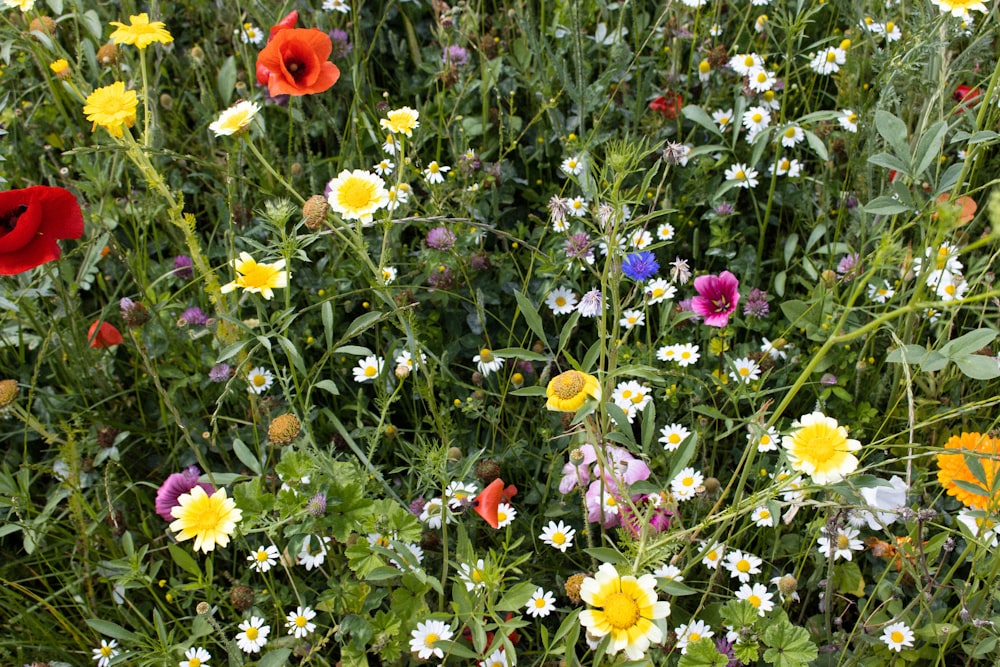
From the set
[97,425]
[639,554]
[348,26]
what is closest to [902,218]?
[639,554]

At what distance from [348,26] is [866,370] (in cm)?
143

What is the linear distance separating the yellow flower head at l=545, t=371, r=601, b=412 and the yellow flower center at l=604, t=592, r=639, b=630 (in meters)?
0.22

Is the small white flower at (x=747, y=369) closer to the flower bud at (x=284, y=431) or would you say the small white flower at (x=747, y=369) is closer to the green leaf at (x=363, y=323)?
the green leaf at (x=363, y=323)

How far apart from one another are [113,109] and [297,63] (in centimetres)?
38

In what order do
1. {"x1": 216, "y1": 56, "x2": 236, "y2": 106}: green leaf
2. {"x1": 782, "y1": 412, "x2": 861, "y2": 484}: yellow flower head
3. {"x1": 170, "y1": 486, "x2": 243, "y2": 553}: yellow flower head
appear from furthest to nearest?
1. {"x1": 216, "y1": 56, "x2": 236, "y2": 106}: green leaf
2. {"x1": 170, "y1": 486, "x2": 243, "y2": 553}: yellow flower head
3. {"x1": 782, "y1": 412, "x2": 861, "y2": 484}: yellow flower head

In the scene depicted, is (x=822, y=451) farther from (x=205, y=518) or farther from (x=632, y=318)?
(x=205, y=518)

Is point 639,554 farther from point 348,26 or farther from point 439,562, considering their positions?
point 348,26

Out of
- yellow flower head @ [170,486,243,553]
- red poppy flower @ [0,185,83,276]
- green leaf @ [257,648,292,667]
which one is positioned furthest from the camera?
red poppy flower @ [0,185,83,276]

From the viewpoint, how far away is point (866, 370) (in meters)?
1.59

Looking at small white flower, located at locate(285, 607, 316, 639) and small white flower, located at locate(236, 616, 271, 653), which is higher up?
small white flower, located at locate(285, 607, 316, 639)

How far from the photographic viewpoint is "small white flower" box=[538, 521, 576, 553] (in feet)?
4.60

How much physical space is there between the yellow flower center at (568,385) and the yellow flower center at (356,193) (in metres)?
0.42

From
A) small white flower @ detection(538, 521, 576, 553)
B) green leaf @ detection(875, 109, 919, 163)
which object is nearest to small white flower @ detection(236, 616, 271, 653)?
small white flower @ detection(538, 521, 576, 553)

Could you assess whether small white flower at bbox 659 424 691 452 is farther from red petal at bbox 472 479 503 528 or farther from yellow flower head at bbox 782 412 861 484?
yellow flower head at bbox 782 412 861 484
